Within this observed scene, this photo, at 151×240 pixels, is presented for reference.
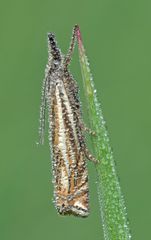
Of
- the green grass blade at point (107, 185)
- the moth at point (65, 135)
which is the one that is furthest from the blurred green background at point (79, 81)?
the green grass blade at point (107, 185)

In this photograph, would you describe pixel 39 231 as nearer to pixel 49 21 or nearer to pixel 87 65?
pixel 49 21

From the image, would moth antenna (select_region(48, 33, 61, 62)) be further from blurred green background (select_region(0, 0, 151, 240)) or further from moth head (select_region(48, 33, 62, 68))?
blurred green background (select_region(0, 0, 151, 240))

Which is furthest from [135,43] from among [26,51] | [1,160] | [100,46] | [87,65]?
[87,65]

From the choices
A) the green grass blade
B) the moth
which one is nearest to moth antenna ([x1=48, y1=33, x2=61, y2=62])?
the moth

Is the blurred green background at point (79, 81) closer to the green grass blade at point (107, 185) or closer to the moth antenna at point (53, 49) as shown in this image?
the moth antenna at point (53, 49)

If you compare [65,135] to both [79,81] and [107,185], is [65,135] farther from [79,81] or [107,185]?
[79,81]
